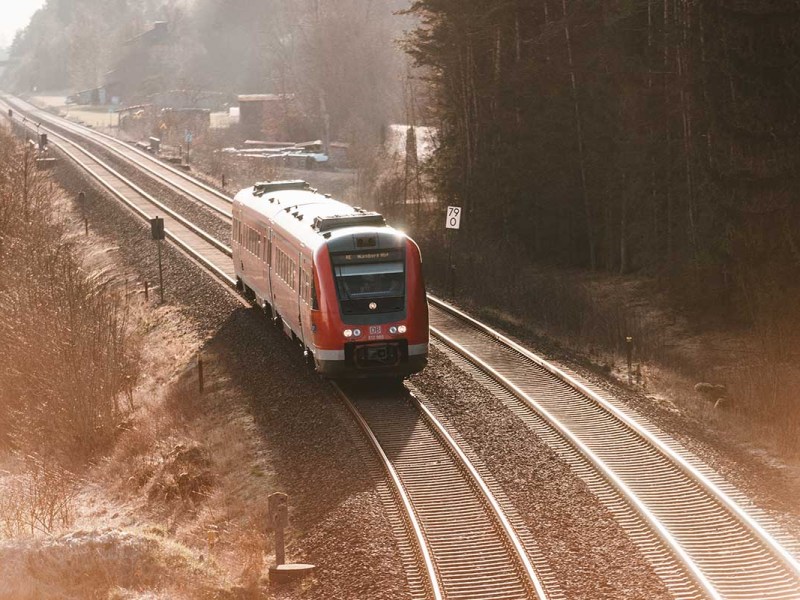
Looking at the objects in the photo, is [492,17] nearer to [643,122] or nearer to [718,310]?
[643,122]

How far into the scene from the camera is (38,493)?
18688mm

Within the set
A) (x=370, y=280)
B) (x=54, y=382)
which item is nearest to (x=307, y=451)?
(x=370, y=280)

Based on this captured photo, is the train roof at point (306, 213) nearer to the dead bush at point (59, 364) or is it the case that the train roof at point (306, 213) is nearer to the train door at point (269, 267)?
the train door at point (269, 267)

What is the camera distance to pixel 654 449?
16391mm

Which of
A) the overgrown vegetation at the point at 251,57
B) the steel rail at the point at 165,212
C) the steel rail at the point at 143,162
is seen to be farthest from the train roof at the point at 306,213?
the overgrown vegetation at the point at 251,57

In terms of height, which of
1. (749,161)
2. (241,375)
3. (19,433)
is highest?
(749,161)

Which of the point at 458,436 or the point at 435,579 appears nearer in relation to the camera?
the point at 435,579

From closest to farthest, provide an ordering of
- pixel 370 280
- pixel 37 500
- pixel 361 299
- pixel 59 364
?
1. pixel 37 500
2. pixel 361 299
3. pixel 370 280
4. pixel 59 364

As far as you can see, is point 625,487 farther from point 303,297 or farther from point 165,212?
point 165,212

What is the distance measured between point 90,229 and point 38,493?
26.9 meters

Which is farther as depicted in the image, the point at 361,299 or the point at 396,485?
the point at 361,299

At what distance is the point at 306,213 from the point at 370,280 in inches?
125

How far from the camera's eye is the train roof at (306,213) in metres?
19.4

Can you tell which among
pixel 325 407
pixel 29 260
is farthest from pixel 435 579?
pixel 29 260
